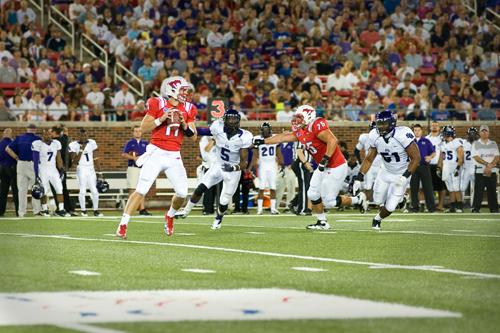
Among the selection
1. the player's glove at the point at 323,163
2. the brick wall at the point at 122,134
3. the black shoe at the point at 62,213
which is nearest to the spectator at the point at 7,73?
the brick wall at the point at 122,134

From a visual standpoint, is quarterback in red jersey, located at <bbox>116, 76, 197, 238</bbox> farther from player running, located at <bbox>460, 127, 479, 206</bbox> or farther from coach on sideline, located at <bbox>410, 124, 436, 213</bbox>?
player running, located at <bbox>460, 127, 479, 206</bbox>

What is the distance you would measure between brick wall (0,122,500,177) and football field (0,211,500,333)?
11346 millimetres

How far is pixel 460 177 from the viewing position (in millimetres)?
26125

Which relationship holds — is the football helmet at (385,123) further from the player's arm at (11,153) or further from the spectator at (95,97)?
the spectator at (95,97)

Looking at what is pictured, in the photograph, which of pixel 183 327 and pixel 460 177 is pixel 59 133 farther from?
pixel 183 327

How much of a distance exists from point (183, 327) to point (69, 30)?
80.8ft

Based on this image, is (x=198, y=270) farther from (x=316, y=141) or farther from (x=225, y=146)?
(x=225, y=146)

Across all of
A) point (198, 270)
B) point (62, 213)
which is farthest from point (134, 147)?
point (198, 270)

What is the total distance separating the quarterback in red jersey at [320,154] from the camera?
17.2 metres

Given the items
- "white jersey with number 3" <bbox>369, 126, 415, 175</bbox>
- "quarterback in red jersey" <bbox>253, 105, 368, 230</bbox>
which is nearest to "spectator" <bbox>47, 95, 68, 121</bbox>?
"quarterback in red jersey" <bbox>253, 105, 368, 230</bbox>

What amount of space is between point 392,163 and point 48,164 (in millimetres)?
8667

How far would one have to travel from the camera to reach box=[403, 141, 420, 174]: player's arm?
1698 cm

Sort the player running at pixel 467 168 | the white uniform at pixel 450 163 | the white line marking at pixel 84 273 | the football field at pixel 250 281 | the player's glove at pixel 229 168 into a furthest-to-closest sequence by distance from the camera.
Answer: the player running at pixel 467 168
the white uniform at pixel 450 163
the player's glove at pixel 229 168
the white line marking at pixel 84 273
the football field at pixel 250 281

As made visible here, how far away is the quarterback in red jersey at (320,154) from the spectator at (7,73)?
1187cm
